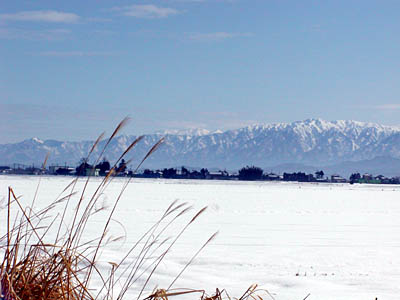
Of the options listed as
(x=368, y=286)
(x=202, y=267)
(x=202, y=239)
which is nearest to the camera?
(x=368, y=286)

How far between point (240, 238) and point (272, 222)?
5.36 metres

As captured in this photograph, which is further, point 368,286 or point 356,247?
point 356,247

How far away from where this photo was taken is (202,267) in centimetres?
791

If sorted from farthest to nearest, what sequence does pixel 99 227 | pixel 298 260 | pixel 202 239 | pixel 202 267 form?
pixel 99 227 < pixel 202 239 < pixel 298 260 < pixel 202 267

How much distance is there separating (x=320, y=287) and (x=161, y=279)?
Answer: 1.66 metres

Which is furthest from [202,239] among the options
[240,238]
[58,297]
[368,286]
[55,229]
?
[58,297]

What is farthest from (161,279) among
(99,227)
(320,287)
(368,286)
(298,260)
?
(99,227)

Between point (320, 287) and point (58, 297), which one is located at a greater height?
point (58, 297)

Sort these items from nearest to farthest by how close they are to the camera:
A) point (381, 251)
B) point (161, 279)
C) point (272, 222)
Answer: point (161, 279)
point (381, 251)
point (272, 222)

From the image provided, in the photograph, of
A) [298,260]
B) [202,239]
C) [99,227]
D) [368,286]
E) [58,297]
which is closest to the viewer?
[58,297]

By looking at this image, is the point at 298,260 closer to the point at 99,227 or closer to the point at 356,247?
the point at 356,247

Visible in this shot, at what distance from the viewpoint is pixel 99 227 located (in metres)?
13.3

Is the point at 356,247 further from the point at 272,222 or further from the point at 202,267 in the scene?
the point at 272,222

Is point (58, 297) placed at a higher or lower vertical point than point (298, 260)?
higher
